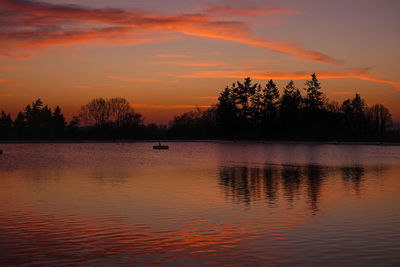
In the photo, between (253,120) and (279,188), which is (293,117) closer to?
(253,120)

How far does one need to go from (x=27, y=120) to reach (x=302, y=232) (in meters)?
192

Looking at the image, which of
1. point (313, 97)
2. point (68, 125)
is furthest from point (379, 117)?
point (68, 125)

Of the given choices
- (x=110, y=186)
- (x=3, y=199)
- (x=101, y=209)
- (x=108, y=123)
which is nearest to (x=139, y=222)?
(x=101, y=209)

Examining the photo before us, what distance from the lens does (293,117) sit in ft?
501

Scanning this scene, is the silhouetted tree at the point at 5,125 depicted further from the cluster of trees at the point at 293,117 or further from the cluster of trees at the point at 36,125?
the cluster of trees at the point at 293,117

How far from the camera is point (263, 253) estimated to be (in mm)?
12469

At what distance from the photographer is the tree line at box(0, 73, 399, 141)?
148m

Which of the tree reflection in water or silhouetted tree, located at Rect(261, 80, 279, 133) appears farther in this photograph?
silhouetted tree, located at Rect(261, 80, 279, 133)

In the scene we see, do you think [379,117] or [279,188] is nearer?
[279,188]

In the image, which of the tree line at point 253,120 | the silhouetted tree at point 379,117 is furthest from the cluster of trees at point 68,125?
the silhouetted tree at point 379,117

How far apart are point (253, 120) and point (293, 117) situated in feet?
53.3

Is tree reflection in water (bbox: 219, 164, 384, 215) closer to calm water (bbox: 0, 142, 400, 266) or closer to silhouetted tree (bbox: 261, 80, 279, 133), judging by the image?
calm water (bbox: 0, 142, 400, 266)

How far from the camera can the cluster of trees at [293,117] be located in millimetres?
147375

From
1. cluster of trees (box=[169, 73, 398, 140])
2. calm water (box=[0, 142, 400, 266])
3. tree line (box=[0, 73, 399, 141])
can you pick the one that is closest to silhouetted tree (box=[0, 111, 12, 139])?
tree line (box=[0, 73, 399, 141])
